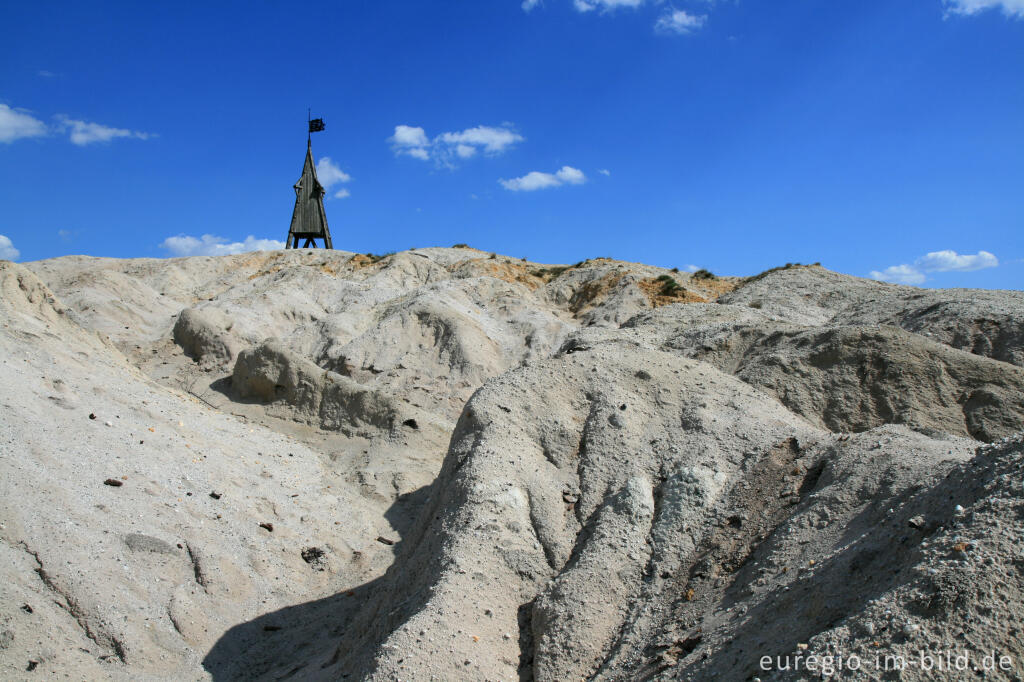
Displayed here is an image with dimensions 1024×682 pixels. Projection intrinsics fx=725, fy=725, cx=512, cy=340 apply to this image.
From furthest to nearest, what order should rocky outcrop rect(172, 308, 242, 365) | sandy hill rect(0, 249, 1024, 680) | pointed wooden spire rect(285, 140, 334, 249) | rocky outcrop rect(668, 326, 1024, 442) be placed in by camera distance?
pointed wooden spire rect(285, 140, 334, 249) < rocky outcrop rect(172, 308, 242, 365) < rocky outcrop rect(668, 326, 1024, 442) < sandy hill rect(0, 249, 1024, 680)

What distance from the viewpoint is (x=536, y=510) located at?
6.34m

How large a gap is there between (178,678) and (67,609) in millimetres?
1217

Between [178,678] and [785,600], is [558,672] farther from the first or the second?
[178,678]

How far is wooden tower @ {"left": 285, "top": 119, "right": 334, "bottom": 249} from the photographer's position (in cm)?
3491

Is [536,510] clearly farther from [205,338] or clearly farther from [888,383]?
[205,338]

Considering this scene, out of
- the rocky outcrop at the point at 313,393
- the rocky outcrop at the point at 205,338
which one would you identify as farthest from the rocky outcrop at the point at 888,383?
the rocky outcrop at the point at 205,338

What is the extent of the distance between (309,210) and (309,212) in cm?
10

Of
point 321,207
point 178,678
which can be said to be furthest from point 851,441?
point 321,207

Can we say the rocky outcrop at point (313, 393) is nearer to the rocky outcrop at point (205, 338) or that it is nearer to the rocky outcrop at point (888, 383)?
the rocky outcrop at point (205, 338)

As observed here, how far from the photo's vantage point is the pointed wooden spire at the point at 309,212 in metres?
34.9

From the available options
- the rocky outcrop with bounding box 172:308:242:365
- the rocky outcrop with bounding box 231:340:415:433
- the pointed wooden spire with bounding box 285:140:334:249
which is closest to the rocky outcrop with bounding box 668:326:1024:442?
the rocky outcrop with bounding box 231:340:415:433

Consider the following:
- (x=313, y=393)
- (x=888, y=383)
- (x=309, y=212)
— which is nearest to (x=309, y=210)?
(x=309, y=212)

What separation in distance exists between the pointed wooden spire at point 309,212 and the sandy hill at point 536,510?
21.0 metres

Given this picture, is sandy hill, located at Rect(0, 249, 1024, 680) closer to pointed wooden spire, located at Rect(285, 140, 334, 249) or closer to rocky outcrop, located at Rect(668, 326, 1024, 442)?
rocky outcrop, located at Rect(668, 326, 1024, 442)
